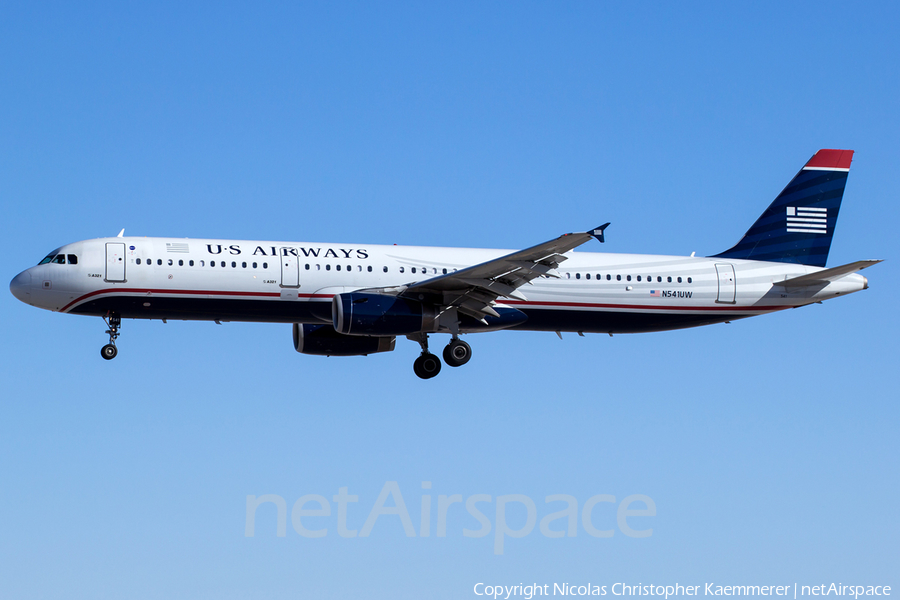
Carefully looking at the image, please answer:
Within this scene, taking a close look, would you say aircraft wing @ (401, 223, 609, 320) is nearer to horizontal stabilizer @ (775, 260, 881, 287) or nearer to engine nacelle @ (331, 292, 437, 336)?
engine nacelle @ (331, 292, 437, 336)

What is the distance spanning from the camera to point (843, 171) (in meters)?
42.7

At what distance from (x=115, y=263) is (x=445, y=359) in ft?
36.3

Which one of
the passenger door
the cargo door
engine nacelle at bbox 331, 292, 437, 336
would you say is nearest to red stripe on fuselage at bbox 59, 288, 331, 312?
the passenger door

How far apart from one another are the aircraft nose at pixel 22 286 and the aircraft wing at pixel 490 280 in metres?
11.8

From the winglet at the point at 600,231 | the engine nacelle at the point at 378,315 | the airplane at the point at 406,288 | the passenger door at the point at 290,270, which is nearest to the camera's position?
the winglet at the point at 600,231

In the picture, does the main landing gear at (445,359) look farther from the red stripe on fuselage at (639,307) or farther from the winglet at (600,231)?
the winglet at (600,231)

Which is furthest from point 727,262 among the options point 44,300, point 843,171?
point 44,300

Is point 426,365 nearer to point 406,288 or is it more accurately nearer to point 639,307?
point 406,288

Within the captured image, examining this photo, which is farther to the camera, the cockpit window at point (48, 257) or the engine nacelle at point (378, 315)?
the cockpit window at point (48, 257)

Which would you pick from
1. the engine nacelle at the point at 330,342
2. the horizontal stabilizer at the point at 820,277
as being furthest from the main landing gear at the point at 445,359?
the horizontal stabilizer at the point at 820,277

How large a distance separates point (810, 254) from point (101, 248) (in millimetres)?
24992

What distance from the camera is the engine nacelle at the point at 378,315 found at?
34344 millimetres

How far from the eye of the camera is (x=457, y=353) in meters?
37.5

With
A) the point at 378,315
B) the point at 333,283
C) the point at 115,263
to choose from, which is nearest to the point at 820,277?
the point at 378,315
